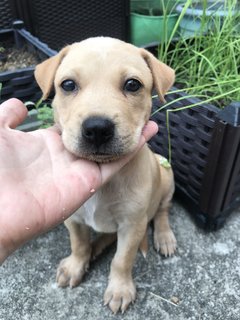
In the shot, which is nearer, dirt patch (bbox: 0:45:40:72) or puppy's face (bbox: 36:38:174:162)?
puppy's face (bbox: 36:38:174:162)

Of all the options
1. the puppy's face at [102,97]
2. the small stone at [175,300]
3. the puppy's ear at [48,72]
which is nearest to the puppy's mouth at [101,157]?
the puppy's face at [102,97]

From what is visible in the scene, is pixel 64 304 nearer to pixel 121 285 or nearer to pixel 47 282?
pixel 47 282

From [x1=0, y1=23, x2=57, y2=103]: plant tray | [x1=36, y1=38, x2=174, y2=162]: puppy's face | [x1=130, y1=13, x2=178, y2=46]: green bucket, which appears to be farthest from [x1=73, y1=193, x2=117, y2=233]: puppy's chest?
[x1=130, y1=13, x2=178, y2=46]: green bucket

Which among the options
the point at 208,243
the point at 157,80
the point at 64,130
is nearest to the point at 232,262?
the point at 208,243

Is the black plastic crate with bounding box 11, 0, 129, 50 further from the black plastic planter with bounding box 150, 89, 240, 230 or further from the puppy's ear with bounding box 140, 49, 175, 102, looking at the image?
the puppy's ear with bounding box 140, 49, 175, 102

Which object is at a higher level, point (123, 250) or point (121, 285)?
point (123, 250)

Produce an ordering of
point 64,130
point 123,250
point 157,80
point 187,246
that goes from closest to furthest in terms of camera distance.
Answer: point 64,130 < point 157,80 < point 123,250 < point 187,246

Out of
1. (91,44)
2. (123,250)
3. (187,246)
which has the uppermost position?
(91,44)

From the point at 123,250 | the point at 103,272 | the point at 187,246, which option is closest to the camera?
the point at 123,250

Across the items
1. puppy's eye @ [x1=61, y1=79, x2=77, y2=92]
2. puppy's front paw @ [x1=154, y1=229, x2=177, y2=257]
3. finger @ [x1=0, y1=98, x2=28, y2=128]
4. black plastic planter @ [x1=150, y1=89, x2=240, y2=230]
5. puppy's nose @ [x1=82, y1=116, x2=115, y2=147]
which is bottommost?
puppy's front paw @ [x1=154, y1=229, x2=177, y2=257]
